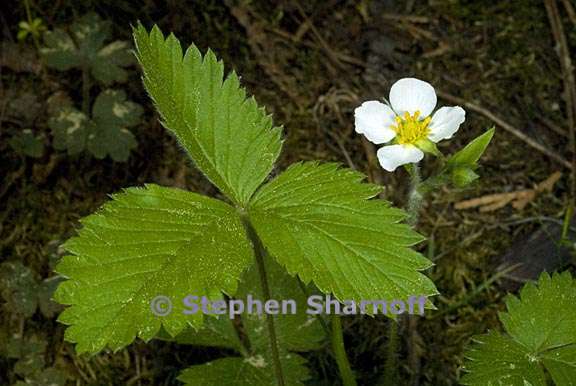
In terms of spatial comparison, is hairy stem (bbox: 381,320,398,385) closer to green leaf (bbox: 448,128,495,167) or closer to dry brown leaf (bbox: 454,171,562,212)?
green leaf (bbox: 448,128,495,167)

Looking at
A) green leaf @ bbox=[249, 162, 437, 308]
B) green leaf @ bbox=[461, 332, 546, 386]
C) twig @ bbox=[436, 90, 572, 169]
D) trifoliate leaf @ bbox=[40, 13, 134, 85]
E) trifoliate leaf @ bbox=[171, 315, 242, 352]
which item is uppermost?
trifoliate leaf @ bbox=[40, 13, 134, 85]

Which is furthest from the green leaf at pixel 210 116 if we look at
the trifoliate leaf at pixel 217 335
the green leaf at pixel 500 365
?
the green leaf at pixel 500 365

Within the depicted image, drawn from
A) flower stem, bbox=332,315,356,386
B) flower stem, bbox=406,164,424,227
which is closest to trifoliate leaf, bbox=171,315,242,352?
flower stem, bbox=332,315,356,386

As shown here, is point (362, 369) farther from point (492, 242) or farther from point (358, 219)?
point (358, 219)

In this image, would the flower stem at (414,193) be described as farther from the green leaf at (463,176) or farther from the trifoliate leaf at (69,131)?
the trifoliate leaf at (69,131)

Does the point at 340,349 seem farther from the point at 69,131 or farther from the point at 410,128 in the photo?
the point at 69,131

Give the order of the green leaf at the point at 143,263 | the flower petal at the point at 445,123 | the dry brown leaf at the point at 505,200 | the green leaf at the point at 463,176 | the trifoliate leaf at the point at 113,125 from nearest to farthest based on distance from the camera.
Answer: the green leaf at the point at 143,263 < the green leaf at the point at 463,176 < the flower petal at the point at 445,123 < the trifoliate leaf at the point at 113,125 < the dry brown leaf at the point at 505,200
